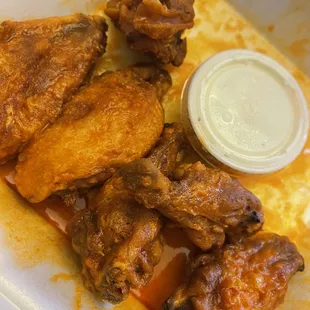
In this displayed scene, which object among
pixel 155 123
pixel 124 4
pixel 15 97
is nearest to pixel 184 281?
A: pixel 155 123

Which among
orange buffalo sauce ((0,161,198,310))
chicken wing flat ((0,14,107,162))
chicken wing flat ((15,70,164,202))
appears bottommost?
orange buffalo sauce ((0,161,198,310))

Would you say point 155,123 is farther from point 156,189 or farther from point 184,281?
point 184,281

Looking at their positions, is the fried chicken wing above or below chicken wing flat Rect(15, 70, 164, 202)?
below

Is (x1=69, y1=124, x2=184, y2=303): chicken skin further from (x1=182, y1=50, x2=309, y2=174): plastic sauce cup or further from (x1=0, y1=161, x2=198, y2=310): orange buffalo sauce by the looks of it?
(x1=182, y1=50, x2=309, y2=174): plastic sauce cup

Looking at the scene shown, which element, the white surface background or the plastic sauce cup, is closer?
the white surface background

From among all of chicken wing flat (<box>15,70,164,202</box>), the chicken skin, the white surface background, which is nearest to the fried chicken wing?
chicken wing flat (<box>15,70,164,202</box>)

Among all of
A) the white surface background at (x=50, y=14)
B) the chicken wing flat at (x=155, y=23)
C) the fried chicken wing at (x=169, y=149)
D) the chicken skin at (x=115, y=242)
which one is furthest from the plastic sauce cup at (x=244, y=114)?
the chicken skin at (x=115, y=242)

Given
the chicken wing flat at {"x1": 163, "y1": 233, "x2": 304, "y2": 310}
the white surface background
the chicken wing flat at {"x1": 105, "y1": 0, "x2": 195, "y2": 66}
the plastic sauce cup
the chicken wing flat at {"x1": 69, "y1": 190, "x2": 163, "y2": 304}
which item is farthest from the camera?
the plastic sauce cup
